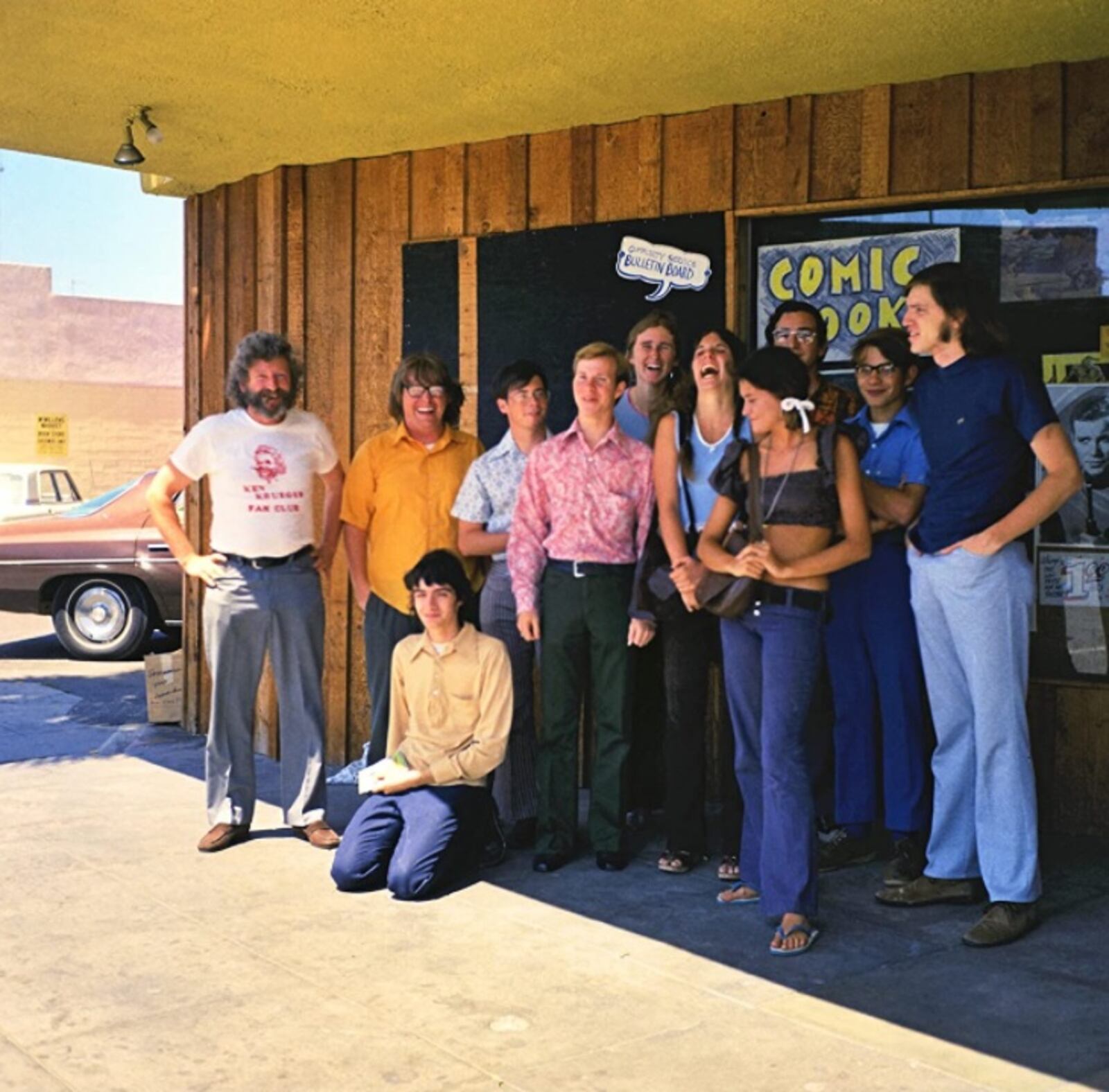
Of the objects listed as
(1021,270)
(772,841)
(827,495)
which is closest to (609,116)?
(1021,270)

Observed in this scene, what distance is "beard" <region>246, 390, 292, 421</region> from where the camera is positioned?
5879 mm

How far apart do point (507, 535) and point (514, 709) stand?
672 mm

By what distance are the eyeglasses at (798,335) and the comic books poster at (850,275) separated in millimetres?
948

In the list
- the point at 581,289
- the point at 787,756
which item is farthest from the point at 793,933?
the point at 581,289

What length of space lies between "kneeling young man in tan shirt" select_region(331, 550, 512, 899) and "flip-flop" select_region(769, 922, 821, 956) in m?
1.19

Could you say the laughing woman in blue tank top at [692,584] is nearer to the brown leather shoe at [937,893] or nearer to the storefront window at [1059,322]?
the brown leather shoe at [937,893]

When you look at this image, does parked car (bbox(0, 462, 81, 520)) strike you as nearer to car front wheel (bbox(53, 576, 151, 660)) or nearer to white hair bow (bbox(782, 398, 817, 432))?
car front wheel (bbox(53, 576, 151, 660))

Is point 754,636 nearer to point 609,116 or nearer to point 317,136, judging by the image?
point 609,116

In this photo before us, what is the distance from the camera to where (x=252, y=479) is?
586 centimetres

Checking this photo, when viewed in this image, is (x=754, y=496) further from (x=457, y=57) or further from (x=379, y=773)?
(x=457, y=57)

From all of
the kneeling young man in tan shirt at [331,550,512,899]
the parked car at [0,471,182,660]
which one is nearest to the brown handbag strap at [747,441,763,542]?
the kneeling young man in tan shirt at [331,550,512,899]

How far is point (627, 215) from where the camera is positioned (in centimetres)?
682

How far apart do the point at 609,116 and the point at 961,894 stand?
11.8 feet

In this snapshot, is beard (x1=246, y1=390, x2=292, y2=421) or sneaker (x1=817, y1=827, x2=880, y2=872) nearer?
sneaker (x1=817, y1=827, x2=880, y2=872)
